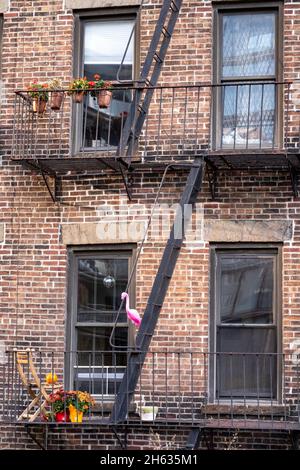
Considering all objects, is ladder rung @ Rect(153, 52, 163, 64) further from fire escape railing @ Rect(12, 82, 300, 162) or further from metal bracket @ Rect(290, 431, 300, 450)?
metal bracket @ Rect(290, 431, 300, 450)

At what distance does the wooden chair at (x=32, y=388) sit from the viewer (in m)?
14.5

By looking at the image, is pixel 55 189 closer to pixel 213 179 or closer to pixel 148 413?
pixel 213 179

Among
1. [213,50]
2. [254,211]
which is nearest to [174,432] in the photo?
[254,211]

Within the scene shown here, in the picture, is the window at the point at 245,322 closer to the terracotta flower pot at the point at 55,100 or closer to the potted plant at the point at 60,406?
the potted plant at the point at 60,406

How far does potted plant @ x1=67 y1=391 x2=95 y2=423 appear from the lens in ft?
47.3

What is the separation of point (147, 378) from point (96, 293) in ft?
4.39

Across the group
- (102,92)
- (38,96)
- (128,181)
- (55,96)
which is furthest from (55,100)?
(128,181)

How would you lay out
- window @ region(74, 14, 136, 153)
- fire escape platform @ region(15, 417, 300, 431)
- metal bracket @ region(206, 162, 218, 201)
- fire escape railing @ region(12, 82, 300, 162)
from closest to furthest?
fire escape platform @ region(15, 417, 300, 431)
metal bracket @ region(206, 162, 218, 201)
fire escape railing @ region(12, 82, 300, 162)
window @ region(74, 14, 136, 153)

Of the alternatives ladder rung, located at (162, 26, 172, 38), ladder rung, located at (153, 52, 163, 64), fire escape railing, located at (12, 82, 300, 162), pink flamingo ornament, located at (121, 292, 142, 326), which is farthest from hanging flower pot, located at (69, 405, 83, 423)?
ladder rung, located at (162, 26, 172, 38)

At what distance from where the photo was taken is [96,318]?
50.7 ft

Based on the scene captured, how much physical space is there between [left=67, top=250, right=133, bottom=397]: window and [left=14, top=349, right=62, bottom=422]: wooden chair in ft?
1.64

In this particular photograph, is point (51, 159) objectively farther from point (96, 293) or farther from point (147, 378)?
point (147, 378)

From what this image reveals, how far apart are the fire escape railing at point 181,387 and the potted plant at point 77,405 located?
0.09 metres

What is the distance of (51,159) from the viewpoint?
1496 centimetres
